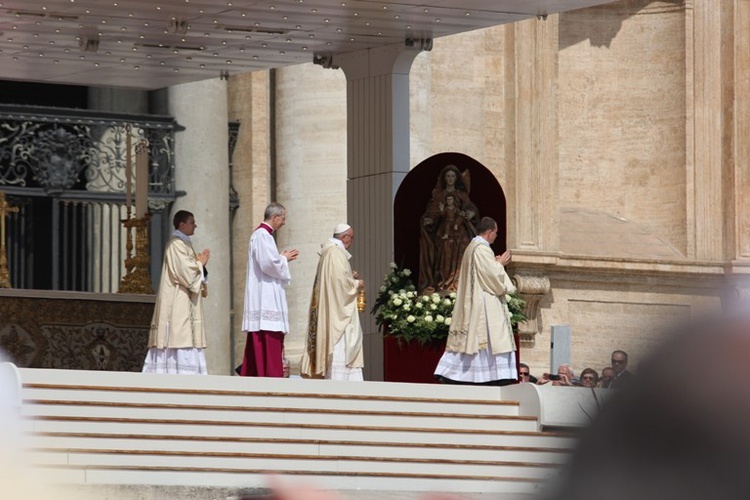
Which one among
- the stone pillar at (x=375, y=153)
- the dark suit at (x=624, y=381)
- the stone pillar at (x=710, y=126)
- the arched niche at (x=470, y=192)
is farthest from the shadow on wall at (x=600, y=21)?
the dark suit at (x=624, y=381)

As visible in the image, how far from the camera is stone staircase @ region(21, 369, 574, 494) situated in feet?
39.5

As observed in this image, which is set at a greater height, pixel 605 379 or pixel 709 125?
pixel 709 125

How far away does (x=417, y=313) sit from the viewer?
1585 cm

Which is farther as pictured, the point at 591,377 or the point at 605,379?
the point at 591,377

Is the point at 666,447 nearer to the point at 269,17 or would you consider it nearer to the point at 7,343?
the point at 269,17

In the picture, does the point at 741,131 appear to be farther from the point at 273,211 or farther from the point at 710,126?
the point at 273,211

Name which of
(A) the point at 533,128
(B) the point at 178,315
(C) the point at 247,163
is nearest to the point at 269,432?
(B) the point at 178,315

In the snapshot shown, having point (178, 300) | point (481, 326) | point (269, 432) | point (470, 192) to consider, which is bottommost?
point (269, 432)

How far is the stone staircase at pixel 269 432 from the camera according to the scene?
39.5ft

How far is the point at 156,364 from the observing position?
15820mm

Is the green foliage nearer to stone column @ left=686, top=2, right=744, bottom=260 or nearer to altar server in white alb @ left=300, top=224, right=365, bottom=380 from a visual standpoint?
altar server in white alb @ left=300, top=224, right=365, bottom=380

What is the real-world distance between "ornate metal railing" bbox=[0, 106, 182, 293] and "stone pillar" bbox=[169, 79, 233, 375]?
0.66 feet

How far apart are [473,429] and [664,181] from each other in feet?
37.7

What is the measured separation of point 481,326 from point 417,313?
32.9 inches
